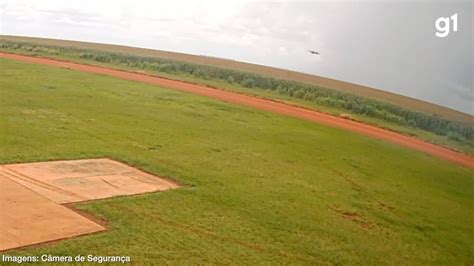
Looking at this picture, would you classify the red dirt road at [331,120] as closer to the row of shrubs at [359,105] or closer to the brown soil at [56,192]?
the row of shrubs at [359,105]

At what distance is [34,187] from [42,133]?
127 inches

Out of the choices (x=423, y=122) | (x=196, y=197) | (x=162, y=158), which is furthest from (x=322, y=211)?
(x=423, y=122)

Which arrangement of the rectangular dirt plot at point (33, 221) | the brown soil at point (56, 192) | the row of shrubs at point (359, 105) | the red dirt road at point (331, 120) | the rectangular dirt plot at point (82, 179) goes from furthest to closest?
the row of shrubs at point (359, 105) → the red dirt road at point (331, 120) → the rectangular dirt plot at point (82, 179) → the brown soil at point (56, 192) → the rectangular dirt plot at point (33, 221)

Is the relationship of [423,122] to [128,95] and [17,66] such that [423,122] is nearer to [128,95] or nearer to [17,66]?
[128,95]

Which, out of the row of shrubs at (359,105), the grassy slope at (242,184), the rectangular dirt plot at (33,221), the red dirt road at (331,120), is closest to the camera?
the rectangular dirt plot at (33,221)

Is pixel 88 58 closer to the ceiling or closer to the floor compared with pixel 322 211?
closer to the ceiling

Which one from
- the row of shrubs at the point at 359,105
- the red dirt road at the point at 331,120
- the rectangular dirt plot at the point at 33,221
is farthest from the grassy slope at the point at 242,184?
the row of shrubs at the point at 359,105

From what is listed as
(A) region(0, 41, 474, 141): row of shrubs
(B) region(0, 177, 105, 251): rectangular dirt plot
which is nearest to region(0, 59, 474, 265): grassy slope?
(B) region(0, 177, 105, 251): rectangular dirt plot

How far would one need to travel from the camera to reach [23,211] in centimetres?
551

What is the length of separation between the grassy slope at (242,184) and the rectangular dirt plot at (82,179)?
0.30 meters

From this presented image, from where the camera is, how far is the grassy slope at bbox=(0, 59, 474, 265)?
5.86 metres

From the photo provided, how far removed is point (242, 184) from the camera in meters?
8.27

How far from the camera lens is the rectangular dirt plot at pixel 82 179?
6430mm

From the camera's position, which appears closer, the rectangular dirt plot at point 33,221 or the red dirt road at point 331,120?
the rectangular dirt plot at point 33,221
